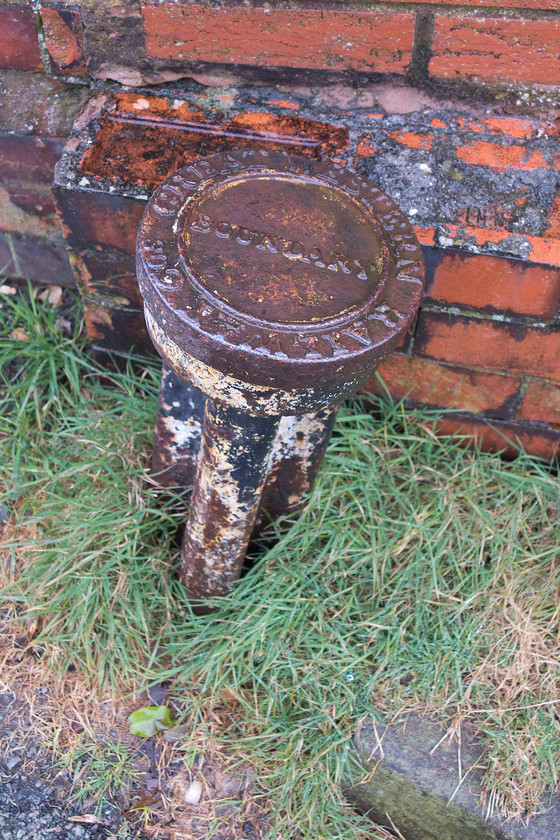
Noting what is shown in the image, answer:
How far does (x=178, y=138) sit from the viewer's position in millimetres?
1741

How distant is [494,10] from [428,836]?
1.97m

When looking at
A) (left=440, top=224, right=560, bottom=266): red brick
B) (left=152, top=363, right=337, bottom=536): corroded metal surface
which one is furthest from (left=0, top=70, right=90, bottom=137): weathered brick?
(left=440, top=224, right=560, bottom=266): red brick

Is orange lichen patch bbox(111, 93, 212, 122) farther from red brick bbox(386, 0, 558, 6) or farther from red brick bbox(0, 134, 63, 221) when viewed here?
red brick bbox(386, 0, 558, 6)

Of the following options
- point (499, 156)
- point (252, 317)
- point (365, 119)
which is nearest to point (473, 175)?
point (499, 156)

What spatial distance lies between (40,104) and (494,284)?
133 cm

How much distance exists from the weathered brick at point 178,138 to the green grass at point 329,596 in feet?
2.01

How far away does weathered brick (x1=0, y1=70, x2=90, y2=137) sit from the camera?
1891 mm

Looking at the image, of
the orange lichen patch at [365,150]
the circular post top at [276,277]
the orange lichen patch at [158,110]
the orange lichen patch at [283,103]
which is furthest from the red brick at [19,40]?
the orange lichen patch at [365,150]

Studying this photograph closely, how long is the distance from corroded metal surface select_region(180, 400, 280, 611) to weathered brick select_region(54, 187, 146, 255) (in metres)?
0.64

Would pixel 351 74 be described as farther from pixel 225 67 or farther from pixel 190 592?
pixel 190 592

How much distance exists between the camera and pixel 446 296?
1746 millimetres

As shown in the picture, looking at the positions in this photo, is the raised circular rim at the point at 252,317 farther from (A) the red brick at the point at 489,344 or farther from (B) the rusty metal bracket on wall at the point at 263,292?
(A) the red brick at the point at 489,344

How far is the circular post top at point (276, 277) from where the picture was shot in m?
1.16

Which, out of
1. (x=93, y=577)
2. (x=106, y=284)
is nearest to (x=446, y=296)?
(x=106, y=284)
